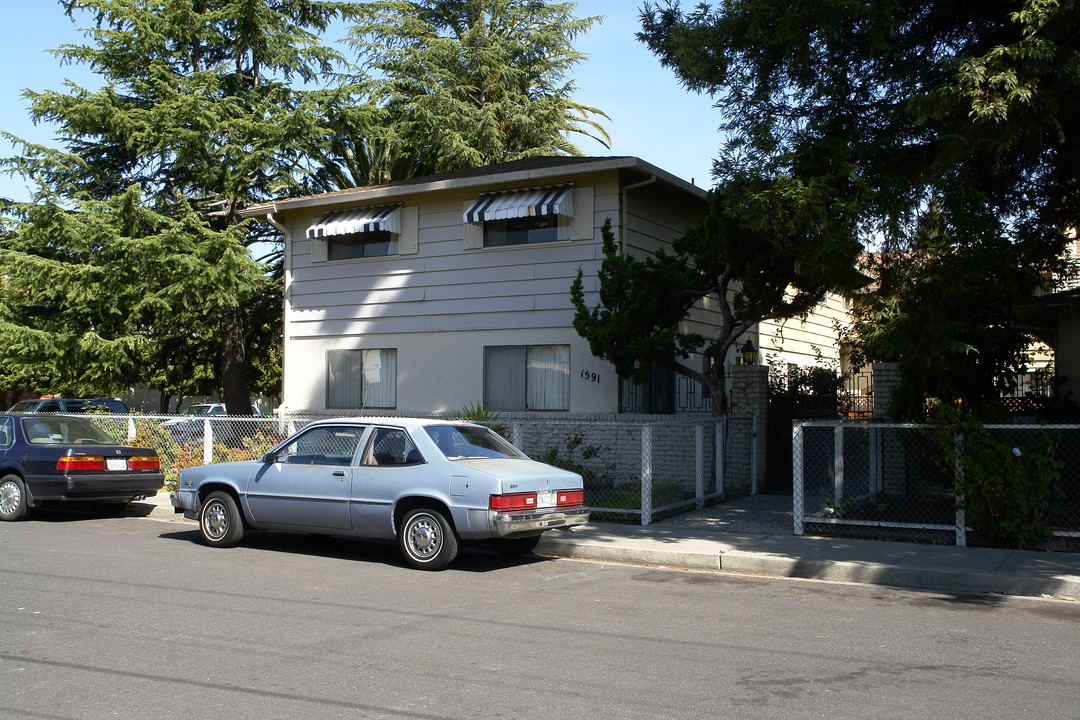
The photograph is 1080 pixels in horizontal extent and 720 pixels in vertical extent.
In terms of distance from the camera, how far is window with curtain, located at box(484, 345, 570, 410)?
1692cm

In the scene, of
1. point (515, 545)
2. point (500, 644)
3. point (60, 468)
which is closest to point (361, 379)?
point (60, 468)

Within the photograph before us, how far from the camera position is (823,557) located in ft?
Answer: 33.2

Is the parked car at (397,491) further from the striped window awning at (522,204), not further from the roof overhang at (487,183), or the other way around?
the roof overhang at (487,183)

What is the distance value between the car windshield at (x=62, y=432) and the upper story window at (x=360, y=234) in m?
6.14

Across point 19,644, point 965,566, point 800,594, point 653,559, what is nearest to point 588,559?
point 653,559

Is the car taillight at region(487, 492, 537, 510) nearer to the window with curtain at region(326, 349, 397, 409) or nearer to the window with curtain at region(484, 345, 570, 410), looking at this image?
the window with curtain at region(484, 345, 570, 410)

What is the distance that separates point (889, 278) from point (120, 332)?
742 inches

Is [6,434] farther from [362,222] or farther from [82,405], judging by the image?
[82,405]

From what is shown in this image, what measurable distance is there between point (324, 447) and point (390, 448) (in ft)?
3.08

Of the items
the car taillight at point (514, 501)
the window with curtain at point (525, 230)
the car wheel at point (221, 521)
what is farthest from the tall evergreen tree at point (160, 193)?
the car taillight at point (514, 501)

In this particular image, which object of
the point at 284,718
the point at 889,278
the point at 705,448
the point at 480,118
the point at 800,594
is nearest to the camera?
the point at 284,718

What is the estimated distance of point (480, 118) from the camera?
30.1 meters

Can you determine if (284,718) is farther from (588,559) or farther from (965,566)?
(965,566)

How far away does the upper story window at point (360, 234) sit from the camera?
1833cm
